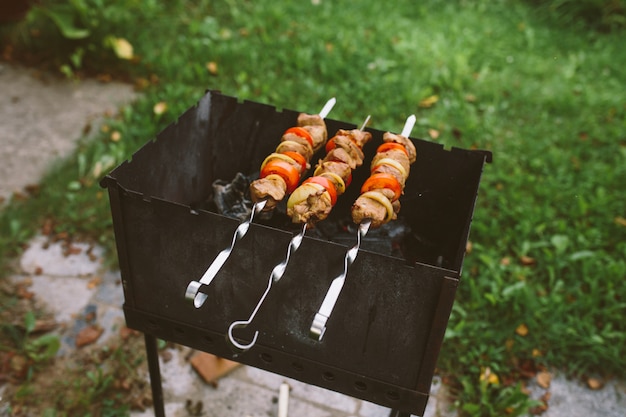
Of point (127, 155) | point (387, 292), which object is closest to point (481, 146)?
point (127, 155)

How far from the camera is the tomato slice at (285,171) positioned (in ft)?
6.13

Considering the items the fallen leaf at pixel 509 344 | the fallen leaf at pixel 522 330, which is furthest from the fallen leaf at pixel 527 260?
the fallen leaf at pixel 509 344

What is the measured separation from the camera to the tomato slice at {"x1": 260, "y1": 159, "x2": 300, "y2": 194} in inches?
73.6

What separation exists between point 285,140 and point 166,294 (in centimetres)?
71

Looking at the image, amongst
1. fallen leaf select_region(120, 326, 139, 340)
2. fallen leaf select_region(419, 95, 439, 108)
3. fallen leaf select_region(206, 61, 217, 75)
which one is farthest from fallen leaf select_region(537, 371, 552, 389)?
fallen leaf select_region(206, 61, 217, 75)

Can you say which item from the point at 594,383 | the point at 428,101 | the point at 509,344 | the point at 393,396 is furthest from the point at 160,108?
the point at 594,383

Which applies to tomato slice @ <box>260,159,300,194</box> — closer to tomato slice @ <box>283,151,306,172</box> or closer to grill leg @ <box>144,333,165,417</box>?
tomato slice @ <box>283,151,306,172</box>

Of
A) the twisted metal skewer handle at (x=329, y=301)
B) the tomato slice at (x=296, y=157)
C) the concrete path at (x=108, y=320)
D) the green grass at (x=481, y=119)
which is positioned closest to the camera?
the twisted metal skewer handle at (x=329, y=301)

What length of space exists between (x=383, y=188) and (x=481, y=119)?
3.26 meters

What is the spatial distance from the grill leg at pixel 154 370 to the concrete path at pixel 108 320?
1.04 ft

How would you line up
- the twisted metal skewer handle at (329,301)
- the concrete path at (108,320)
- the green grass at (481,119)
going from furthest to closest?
1. the green grass at (481,119)
2. the concrete path at (108,320)
3. the twisted metal skewer handle at (329,301)

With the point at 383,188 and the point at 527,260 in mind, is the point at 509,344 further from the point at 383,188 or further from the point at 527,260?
the point at 383,188

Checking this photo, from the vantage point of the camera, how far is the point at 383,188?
1857mm

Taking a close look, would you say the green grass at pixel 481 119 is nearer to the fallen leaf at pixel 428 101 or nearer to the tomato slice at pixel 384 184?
the fallen leaf at pixel 428 101
